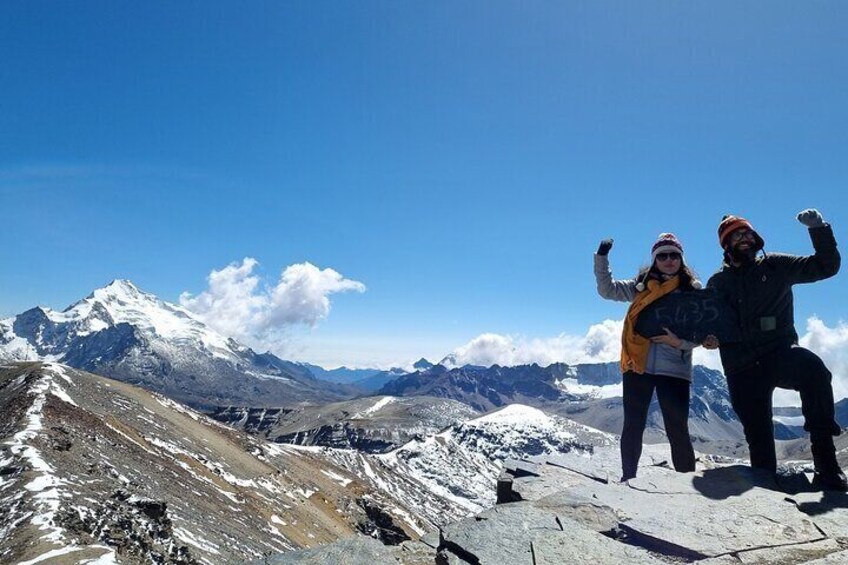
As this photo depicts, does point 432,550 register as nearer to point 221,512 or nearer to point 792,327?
point 792,327

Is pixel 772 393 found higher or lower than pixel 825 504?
higher

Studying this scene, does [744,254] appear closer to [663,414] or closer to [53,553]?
[663,414]

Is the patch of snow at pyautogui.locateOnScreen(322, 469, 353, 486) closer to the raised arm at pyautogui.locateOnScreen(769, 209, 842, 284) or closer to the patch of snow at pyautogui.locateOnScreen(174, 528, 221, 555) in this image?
the patch of snow at pyautogui.locateOnScreen(174, 528, 221, 555)

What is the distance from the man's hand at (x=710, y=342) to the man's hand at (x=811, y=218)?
2784 millimetres

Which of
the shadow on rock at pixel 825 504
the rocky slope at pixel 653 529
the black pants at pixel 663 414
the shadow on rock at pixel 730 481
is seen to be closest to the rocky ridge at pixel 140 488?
the rocky slope at pixel 653 529

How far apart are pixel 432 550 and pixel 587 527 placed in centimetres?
289

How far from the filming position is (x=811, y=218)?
9477 mm

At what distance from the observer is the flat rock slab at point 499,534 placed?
7055 mm

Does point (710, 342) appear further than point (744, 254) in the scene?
No

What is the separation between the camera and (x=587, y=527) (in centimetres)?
795

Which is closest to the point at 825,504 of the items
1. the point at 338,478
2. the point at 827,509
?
the point at 827,509

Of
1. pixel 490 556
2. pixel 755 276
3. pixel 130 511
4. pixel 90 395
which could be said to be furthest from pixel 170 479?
pixel 755 276

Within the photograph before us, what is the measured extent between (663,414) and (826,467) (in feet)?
9.55

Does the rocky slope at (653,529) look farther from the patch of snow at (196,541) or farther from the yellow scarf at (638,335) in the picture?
the patch of snow at (196,541)
